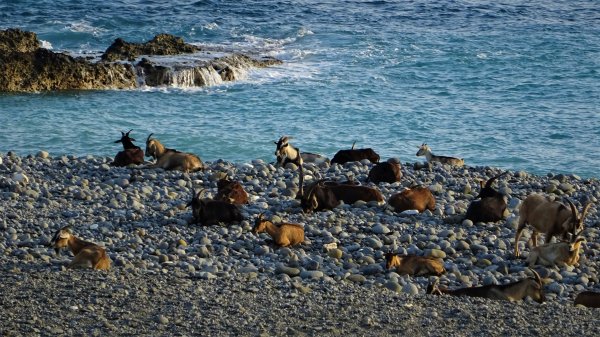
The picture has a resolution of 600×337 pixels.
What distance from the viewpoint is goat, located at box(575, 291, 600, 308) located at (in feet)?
35.4

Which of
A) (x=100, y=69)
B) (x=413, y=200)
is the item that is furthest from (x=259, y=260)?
(x=100, y=69)

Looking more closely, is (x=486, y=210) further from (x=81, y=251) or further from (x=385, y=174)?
(x=81, y=251)

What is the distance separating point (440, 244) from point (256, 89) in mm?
16167

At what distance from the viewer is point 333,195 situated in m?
15.0

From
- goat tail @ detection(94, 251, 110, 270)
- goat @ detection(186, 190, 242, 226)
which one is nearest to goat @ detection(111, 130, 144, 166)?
goat @ detection(186, 190, 242, 226)

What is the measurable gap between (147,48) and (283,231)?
19168 mm

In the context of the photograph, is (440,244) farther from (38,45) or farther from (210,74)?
(38,45)

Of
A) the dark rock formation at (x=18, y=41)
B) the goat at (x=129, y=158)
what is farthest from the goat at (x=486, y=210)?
the dark rock formation at (x=18, y=41)

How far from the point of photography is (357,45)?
3519cm

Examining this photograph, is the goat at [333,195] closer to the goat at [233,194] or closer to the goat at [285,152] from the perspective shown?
the goat at [233,194]

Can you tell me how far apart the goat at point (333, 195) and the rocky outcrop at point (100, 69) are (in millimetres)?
14221

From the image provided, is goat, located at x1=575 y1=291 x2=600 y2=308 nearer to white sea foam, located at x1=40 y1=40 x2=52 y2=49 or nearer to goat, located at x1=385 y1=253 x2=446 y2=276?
goat, located at x1=385 y1=253 x2=446 y2=276

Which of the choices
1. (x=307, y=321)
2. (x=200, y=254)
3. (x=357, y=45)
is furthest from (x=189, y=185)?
(x=357, y=45)

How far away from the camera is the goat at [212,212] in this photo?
13711 mm
